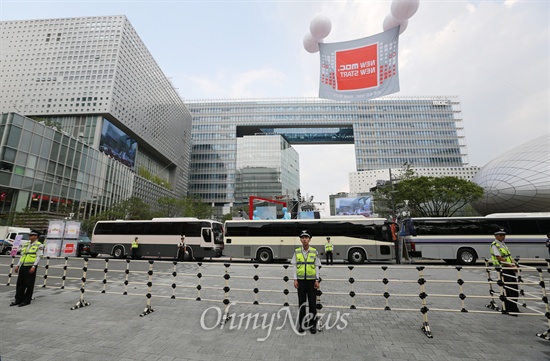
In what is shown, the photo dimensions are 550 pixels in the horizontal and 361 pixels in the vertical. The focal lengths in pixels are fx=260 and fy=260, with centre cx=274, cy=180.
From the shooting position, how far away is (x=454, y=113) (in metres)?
94.2

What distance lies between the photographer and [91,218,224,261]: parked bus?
19.1 metres

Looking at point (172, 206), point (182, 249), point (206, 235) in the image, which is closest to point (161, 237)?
point (182, 249)

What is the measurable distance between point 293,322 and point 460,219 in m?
15.9

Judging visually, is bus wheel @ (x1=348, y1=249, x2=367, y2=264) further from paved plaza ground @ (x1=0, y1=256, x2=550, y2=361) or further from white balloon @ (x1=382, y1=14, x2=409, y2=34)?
white balloon @ (x1=382, y1=14, x2=409, y2=34)

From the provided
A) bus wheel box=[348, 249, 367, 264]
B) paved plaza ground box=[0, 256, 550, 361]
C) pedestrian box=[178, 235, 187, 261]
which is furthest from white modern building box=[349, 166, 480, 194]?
paved plaza ground box=[0, 256, 550, 361]

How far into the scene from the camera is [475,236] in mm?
16391

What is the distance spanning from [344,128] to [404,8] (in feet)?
319

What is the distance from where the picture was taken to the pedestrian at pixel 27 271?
699 cm

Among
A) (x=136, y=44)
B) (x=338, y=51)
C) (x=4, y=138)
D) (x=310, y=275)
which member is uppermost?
(x=136, y=44)

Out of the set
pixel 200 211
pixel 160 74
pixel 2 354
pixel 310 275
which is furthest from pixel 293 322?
pixel 160 74

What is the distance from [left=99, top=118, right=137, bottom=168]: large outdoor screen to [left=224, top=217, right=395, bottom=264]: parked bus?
41431 mm

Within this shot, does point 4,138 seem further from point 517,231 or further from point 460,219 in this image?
point 517,231

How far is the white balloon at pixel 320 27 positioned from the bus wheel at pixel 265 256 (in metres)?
13.7

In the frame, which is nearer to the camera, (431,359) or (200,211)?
(431,359)
